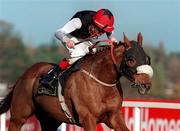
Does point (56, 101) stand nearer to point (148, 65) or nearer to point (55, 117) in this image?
point (55, 117)

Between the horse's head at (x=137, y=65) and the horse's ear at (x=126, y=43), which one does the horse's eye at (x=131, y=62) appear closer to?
the horse's head at (x=137, y=65)

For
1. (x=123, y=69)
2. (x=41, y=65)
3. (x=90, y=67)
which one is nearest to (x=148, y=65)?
(x=123, y=69)

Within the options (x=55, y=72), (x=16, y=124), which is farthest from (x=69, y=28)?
(x=16, y=124)

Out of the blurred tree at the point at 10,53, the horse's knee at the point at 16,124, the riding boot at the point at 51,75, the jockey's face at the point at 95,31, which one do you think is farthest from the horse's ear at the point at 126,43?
the blurred tree at the point at 10,53

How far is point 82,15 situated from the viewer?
28.9 feet

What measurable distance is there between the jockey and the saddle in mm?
108

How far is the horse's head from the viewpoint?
315 inches

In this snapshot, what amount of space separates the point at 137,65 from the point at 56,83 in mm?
1374

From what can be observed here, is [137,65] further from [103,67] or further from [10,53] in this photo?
[10,53]

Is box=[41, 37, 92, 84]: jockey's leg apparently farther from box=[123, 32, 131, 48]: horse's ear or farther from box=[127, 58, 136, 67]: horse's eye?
box=[127, 58, 136, 67]: horse's eye

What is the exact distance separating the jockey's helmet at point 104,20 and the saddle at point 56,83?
1.74 ft

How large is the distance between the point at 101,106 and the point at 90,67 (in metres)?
0.52

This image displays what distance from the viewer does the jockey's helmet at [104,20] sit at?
28.1 ft

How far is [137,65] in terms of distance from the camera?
26.5 ft
